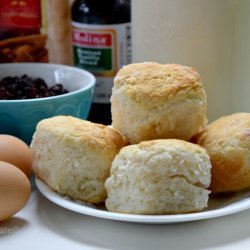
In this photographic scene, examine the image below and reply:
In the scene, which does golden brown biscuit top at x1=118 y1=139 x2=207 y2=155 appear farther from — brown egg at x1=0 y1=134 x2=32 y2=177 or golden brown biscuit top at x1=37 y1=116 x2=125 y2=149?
brown egg at x1=0 y1=134 x2=32 y2=177

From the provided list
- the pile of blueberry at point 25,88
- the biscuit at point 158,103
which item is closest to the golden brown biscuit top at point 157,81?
the biscuit at point 158,103

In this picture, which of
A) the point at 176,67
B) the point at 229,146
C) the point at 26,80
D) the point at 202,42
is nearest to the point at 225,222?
the point at 229,146

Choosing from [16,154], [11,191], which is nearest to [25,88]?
[16,154]

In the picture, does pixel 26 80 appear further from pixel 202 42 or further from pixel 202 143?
pixel 202 143

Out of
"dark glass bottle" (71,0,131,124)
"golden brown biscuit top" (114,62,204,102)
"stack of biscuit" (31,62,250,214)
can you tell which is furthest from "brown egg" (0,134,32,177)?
"dark glass bottle" (71,0,131,124)

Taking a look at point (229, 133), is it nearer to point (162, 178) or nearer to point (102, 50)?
point (162, 178)

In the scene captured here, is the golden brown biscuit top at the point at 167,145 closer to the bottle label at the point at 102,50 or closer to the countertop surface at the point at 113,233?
the countertop surface at the point at 113,233
